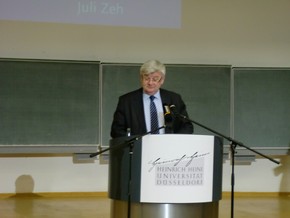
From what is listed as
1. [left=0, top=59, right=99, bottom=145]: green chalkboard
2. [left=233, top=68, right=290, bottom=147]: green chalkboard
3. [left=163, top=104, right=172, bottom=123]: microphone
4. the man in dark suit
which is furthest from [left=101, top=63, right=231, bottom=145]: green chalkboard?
[left=163, top=104, right=172, bottom=123]: microphone

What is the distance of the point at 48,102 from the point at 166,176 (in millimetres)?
3044

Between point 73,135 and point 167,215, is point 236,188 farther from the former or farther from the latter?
point 167,215

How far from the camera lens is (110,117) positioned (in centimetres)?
Answer: 518

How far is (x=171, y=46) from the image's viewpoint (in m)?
5.39

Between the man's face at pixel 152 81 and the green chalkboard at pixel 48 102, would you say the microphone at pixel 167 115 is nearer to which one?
the man's face at pixel 152 81

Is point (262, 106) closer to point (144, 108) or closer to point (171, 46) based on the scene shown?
point (171, 46)

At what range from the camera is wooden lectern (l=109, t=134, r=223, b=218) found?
2307mm

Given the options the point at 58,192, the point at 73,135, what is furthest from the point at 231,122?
the point at 58,192

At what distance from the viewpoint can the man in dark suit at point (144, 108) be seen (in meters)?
2.67

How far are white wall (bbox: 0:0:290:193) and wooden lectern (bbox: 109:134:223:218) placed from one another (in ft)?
9.88

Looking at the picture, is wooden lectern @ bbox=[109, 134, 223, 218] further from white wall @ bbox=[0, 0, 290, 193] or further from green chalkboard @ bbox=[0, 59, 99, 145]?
white wall @ bbox=[0, 0, 290, 193]

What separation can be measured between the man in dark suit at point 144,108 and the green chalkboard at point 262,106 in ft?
9.08
